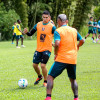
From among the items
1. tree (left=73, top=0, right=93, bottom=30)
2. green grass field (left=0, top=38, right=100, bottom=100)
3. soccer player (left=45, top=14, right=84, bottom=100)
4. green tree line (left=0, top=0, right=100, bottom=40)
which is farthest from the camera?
tree (left=73, top=0, right=93, bottom=30)

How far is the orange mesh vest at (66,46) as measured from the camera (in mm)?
5723

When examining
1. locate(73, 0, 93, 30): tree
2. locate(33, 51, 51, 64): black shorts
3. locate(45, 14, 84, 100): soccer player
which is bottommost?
locate(33, 51, 51, 64): black shorts

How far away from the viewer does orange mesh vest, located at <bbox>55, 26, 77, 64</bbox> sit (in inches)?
225

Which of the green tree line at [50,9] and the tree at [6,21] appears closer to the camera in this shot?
the tree at [6,21]

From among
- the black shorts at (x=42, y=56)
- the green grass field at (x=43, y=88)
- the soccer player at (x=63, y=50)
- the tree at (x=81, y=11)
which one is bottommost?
the green grass field at (x=43, y=88)

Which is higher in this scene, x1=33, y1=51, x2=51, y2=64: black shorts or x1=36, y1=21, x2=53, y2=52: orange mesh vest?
x1=36, y1=21, x2=53, y2=52: orange mesh vest

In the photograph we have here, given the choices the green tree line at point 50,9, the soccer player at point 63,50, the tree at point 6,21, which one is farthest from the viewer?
the green tree line at point 50,9

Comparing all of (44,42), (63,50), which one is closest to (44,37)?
(44,42)

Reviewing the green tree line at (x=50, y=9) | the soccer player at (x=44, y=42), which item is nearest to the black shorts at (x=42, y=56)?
the soccer player at (x=44, y=42)

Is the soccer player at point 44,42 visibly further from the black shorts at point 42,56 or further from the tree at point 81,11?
the tree at point 81,11

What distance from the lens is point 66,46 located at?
5758 millimetres

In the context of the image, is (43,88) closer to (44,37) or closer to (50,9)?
(44,37)

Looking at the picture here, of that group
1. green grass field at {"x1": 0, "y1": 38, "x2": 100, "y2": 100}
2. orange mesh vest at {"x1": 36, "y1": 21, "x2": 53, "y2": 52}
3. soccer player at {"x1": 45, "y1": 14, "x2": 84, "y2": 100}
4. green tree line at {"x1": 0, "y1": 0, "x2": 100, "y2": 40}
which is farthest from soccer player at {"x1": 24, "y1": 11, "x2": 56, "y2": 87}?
green tree line at {"x1": 0, "y1": 0, "x2": 100, "y2": 40}

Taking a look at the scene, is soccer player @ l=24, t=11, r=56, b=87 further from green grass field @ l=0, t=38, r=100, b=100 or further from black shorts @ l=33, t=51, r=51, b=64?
green grass field @ l=0, t=38, r=100, b=100
